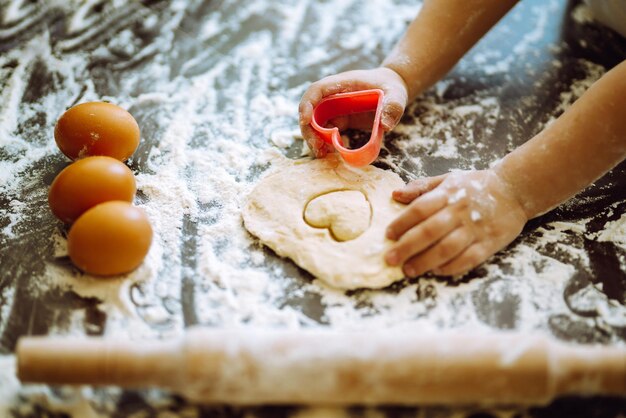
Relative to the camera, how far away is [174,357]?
80 centimetres

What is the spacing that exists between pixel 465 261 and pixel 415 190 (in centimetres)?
17

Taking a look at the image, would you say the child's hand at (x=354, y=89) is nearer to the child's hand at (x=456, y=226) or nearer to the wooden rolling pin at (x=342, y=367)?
the child's hand at (x=456, y=226)

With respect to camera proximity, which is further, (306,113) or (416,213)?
(306,113)

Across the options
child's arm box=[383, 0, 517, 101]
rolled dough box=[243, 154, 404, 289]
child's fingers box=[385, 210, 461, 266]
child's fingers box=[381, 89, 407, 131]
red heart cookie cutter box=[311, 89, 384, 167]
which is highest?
child's arm box=[383, 0, 517, 101]

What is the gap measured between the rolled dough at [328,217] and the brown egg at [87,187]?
0.24m

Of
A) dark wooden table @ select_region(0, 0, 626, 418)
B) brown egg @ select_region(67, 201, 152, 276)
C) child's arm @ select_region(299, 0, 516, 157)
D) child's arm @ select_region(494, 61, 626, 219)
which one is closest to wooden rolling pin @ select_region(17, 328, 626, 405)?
dark wooden table @ select_region(0, 0, 626, 418)

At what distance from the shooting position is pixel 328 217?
1051 millimetres

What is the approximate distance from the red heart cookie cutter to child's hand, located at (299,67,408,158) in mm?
12

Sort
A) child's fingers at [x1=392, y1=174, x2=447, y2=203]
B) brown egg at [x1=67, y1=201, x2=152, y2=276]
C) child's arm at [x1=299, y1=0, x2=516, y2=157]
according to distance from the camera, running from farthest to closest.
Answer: child's arm at [x1=299, y1=0, x2=516, y2=157] < child's fingers at [x1=392, y1=174, x2=447, y2=203] < brown egg at [x1=67, y1=201, x2=152, y2=276]

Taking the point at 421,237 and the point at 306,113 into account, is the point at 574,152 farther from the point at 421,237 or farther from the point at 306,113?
the point at 306,113

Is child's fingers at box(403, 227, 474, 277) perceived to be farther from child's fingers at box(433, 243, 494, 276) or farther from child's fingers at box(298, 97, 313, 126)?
child's fingers at box(298, 97, 313, 126)

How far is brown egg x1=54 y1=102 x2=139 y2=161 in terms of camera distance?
109 centimetres

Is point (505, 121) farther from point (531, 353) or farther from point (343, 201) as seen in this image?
point (531, 353)

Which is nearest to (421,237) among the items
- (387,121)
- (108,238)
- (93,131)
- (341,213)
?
(341,213)
